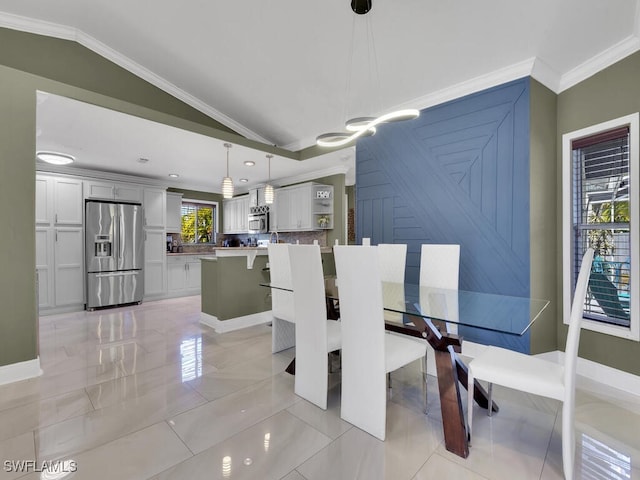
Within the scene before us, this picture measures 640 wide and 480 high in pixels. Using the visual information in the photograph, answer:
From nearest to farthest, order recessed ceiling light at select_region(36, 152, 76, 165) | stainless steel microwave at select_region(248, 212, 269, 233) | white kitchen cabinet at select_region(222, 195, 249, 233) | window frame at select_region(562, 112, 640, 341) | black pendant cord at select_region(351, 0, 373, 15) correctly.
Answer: black pendant cord at select_region(351, 0, 373, 15), window frame at select_region(562, 112, 640, 341), recessed ceiling light at select_region(36, 152, 76, 165), stainless steel microwave at select_region(248, 212, 269, 233), white kitchen cabinet at select_region(222, 195, 249, 233)

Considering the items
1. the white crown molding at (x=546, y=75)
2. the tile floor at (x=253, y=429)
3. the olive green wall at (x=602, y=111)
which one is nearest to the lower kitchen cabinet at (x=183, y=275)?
the tile floor at (x=253, y=429)

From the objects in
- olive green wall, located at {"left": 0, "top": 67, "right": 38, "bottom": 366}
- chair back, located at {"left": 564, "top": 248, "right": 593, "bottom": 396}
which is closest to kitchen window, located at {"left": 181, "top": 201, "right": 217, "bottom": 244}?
olive green wall, located at {"left": 0, "top": 67, "right": 38, "bottom": 366}

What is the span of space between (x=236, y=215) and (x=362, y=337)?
617 centimetres

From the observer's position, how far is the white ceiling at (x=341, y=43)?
2400 millimetres

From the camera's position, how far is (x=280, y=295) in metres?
2.99

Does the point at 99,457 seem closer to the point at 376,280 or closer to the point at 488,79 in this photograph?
the point at 376,280

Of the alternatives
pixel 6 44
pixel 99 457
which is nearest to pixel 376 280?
pixel 99 457

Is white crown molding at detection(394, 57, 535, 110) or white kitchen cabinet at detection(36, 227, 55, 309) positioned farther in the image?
white kitchen cabinet at detection(36, 227, 55, 309)

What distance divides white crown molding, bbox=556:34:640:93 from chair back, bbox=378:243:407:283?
87.8 inches

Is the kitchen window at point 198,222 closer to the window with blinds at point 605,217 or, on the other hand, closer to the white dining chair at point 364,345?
the white dining chair at point 364,345

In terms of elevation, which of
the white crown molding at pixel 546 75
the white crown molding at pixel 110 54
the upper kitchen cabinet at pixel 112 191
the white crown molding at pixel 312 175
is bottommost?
the upper kitchen cabinet at pixel 112 191

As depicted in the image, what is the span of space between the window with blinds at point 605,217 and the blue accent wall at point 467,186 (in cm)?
57

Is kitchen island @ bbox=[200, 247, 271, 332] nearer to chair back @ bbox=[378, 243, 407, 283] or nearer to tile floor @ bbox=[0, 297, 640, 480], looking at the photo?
tile floor @ bbox=[0, 297, 640, 480]

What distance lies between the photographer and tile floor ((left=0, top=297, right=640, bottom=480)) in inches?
60.2
